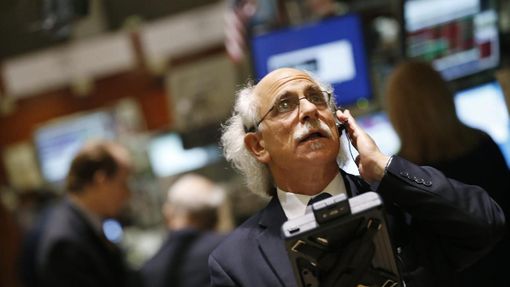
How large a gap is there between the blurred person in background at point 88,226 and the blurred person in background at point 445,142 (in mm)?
1711

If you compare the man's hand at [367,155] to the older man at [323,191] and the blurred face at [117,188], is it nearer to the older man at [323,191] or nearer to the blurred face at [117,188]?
the older man at [323,191]

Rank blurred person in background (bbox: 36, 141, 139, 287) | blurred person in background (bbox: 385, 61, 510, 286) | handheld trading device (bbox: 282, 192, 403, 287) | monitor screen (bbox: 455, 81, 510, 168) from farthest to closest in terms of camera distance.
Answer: blurred person in background (bbox: 36, 141, 139, 287), monitor screen (bbox: 455, 81, 510, 168), blurred person in background (bbox: 385, 61, 510, 286), handheld trading device (bbox: 282, 192, 403, 287)

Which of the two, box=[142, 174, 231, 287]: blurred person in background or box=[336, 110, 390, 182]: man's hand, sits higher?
box=[336, 110, 390, 182]: man's hand

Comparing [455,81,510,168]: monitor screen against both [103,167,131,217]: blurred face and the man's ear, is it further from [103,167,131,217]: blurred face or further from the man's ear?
[103,167,131,217]: blurred face

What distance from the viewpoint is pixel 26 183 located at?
708 cm

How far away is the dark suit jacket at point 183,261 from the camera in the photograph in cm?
367

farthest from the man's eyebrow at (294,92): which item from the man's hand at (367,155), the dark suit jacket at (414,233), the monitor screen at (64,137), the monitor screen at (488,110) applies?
the monitor screen at (64,137)

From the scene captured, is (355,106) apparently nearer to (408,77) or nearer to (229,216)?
(229,216)

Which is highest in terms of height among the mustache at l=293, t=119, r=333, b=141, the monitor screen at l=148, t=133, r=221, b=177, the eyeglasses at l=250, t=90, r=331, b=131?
the eyeglasses at l=250, t=90, r=331, b=131

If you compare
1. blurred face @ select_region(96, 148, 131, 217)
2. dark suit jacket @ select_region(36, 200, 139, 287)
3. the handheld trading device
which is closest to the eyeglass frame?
the handheld trading device

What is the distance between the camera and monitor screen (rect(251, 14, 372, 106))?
410 centimetres

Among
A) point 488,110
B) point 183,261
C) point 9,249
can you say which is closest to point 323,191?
point 488,110

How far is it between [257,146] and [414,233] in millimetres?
429

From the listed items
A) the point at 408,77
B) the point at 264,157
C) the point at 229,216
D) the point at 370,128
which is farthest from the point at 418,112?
the point at 229,216
